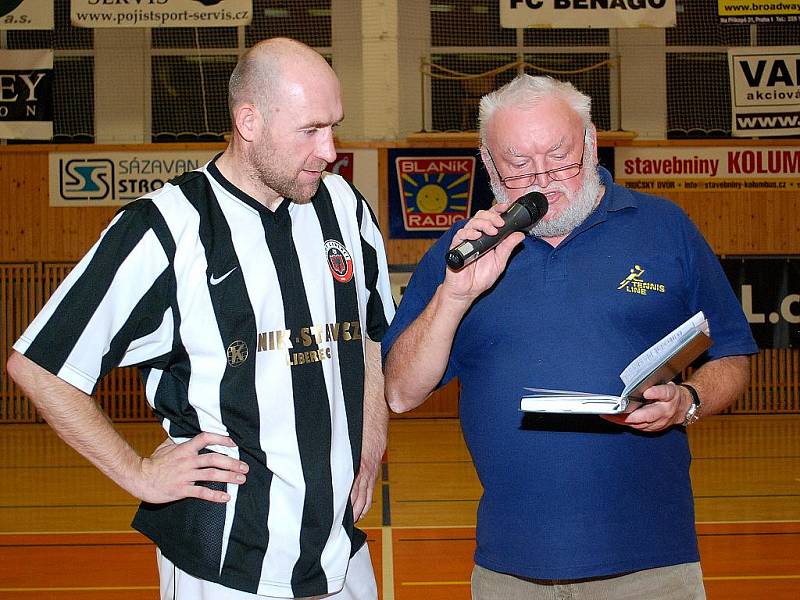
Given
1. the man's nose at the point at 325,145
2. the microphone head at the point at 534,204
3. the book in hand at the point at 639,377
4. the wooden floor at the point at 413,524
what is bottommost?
the wooden floor at the point at 413,524

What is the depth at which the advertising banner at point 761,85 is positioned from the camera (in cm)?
1192

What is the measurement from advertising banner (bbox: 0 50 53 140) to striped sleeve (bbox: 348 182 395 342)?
9999mm

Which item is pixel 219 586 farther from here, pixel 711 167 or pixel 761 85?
pixel 711 167

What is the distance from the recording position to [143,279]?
2379 mm

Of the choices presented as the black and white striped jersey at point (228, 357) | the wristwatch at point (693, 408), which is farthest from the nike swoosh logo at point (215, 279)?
the wristwatch at point (693, 408)

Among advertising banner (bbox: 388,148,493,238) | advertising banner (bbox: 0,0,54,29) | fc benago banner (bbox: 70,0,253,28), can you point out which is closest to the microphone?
fc benago banner (bbox: 70,0,253,28)

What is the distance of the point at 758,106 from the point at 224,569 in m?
11.3

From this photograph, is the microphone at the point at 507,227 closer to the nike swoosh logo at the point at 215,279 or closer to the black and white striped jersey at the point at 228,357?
the black and white striped jersey at the point at 228,357

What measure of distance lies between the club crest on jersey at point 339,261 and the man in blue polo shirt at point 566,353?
200mm

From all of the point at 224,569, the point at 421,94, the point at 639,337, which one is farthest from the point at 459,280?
the point at 421,94

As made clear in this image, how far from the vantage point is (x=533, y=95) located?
2.69m

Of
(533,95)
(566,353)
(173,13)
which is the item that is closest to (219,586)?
(566,353)

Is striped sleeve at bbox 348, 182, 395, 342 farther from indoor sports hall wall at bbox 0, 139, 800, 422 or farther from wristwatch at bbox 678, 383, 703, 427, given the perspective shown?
indoor sports hall wall at bbox 0, 139, 800, 422

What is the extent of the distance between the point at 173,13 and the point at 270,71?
7739 millimetres
